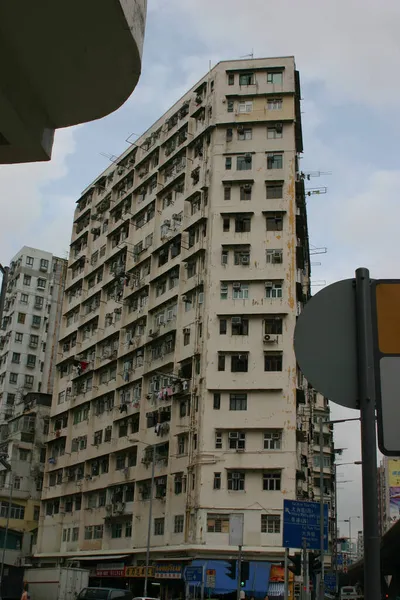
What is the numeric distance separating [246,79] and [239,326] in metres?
18.2

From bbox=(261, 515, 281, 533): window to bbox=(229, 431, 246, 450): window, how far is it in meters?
4.16

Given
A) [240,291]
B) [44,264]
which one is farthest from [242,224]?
[44,264]

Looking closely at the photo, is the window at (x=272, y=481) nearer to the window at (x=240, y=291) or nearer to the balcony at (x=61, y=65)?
the window at (x=240, y=291)

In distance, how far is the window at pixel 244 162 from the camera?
49.6m

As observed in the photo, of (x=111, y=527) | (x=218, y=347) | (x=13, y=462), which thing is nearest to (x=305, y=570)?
(x=218, y=347)

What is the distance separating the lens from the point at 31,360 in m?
79.9

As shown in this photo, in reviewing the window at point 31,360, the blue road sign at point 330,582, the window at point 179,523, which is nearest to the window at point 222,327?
the window at point 179,523

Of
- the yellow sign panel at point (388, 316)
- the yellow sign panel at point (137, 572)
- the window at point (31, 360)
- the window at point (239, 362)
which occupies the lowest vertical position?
the yellow sign panel at point (137, 572)

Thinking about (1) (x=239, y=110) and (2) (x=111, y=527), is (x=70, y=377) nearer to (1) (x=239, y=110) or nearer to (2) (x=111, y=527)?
(2) (x=111, y=527)

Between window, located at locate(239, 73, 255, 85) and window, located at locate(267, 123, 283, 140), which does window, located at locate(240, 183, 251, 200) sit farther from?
window, located at locate(239, 73, 255, 85)

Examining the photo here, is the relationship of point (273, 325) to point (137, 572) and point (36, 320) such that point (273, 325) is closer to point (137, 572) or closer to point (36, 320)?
point (137, 572)

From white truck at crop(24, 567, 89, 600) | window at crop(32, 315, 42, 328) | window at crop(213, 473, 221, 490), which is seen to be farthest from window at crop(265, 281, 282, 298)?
window at crop(32, 315, 42, 328)

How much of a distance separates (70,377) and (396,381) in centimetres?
5990

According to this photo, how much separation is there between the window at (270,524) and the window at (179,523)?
4944mm
